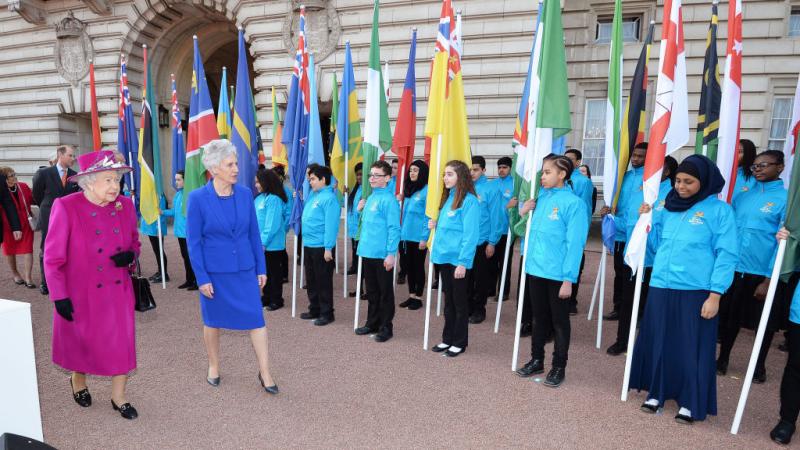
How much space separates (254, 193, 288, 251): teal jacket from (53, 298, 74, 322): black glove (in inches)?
114

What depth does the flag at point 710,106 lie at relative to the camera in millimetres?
4043

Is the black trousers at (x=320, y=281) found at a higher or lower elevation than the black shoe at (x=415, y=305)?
higher

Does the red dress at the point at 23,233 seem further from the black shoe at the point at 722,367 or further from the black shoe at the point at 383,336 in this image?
the black shoe at the point at 722,367

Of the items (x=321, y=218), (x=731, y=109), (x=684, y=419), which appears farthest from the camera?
(x=321, y=218)

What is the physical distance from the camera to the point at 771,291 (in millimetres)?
3236

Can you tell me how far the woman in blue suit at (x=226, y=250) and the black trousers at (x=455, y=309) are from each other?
5.92 feet

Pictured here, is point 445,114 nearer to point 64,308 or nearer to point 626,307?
point 626,307

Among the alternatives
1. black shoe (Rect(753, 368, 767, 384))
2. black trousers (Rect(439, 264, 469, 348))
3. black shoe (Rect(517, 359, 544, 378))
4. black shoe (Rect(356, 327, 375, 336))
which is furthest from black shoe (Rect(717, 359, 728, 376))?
black shoe (Rect(356, 327, 375, 336))

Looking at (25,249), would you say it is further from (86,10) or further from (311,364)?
(86,10)

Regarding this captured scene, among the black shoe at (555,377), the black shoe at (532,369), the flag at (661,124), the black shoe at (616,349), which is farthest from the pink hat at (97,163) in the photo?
the black shoe at (616,349)

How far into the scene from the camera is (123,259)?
3107 mm

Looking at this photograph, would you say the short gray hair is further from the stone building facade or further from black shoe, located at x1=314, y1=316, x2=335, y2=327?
the stone building facade

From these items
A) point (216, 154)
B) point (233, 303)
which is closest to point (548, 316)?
point (233, 303)

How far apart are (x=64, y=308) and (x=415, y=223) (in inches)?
172
